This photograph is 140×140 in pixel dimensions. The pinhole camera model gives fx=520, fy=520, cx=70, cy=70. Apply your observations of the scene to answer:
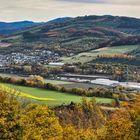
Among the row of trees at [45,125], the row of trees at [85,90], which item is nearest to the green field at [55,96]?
the row of trees at [85,90]

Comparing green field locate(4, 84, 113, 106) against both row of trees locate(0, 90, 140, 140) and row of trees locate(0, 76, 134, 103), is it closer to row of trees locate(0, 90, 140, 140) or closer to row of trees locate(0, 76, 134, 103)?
row of trees locate(0, 76, 134, 103)

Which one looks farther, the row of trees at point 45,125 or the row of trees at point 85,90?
the row of trees at point 85,90

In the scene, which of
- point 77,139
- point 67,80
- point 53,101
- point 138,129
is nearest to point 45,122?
point 77,139

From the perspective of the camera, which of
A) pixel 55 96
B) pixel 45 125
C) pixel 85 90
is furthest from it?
pixel 85 90

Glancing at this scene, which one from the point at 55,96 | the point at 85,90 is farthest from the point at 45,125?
the point at 85,90

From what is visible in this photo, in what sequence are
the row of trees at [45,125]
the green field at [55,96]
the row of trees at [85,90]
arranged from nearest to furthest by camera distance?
1. the row of trees at [45,125]
2. the green field at [55,96]
3. the row of trees at [85,90]

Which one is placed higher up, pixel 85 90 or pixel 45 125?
pixel 45 125

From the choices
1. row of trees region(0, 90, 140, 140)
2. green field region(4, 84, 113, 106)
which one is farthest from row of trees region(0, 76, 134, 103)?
row of trees region(0, 90, 140, 140)

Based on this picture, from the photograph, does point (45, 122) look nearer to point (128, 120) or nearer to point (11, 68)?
point (128, 120)

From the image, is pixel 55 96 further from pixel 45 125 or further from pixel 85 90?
pixel 45 125

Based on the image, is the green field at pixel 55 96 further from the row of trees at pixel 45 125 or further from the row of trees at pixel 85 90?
the row of trees at pixel 45 125

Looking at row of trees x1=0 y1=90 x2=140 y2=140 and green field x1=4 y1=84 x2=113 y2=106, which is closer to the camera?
row of trees x1=0 y1=90 x2=140 y2=140
